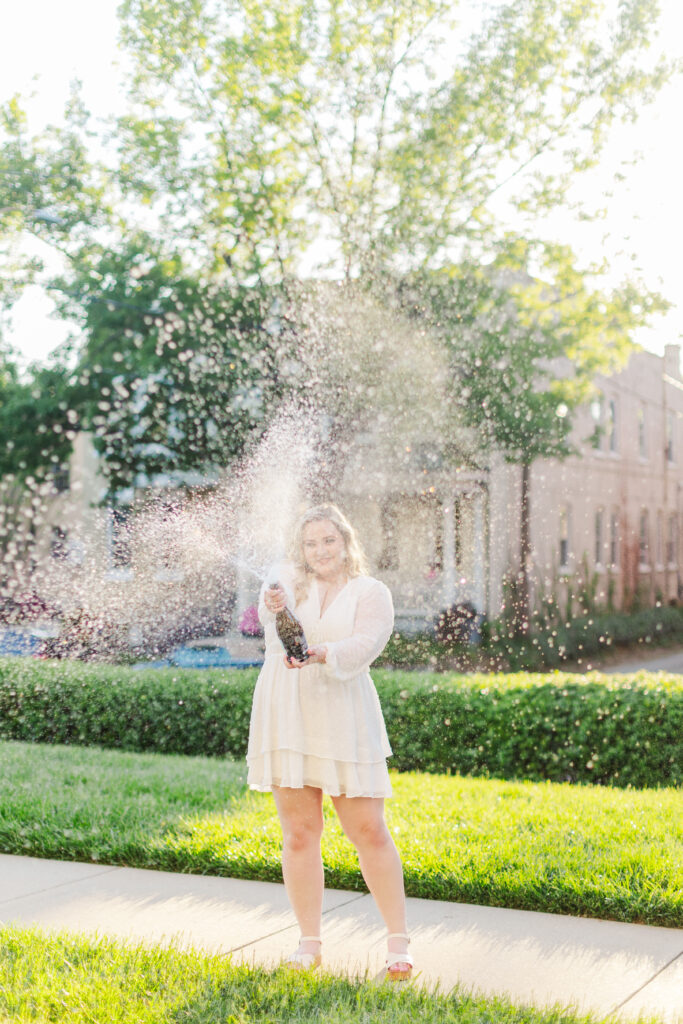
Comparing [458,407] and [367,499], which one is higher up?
[458,407]

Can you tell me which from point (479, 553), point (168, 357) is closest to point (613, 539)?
point (479, 553)

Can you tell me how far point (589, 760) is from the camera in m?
8.45

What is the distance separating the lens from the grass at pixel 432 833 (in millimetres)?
5121

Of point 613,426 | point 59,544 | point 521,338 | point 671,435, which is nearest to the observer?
point 521,338

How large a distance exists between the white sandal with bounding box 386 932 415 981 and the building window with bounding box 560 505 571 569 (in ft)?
77.6

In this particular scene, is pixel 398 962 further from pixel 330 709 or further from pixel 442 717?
pixel 442 717

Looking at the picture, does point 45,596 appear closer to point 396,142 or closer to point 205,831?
point 396,142

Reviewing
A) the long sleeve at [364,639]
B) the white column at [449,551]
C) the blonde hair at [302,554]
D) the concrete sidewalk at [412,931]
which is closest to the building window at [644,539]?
the white column at [449,551]

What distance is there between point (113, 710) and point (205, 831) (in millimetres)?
4301

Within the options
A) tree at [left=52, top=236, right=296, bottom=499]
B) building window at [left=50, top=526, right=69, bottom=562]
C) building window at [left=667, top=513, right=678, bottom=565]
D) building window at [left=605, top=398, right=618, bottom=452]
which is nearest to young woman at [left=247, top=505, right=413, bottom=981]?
tree at [left=52, top=236, right=296, bottom=499]

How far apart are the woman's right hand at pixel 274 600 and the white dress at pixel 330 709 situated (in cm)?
8

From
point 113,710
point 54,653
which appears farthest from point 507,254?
point 113,710

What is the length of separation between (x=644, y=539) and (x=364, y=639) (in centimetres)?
3070

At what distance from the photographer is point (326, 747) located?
4113mm
